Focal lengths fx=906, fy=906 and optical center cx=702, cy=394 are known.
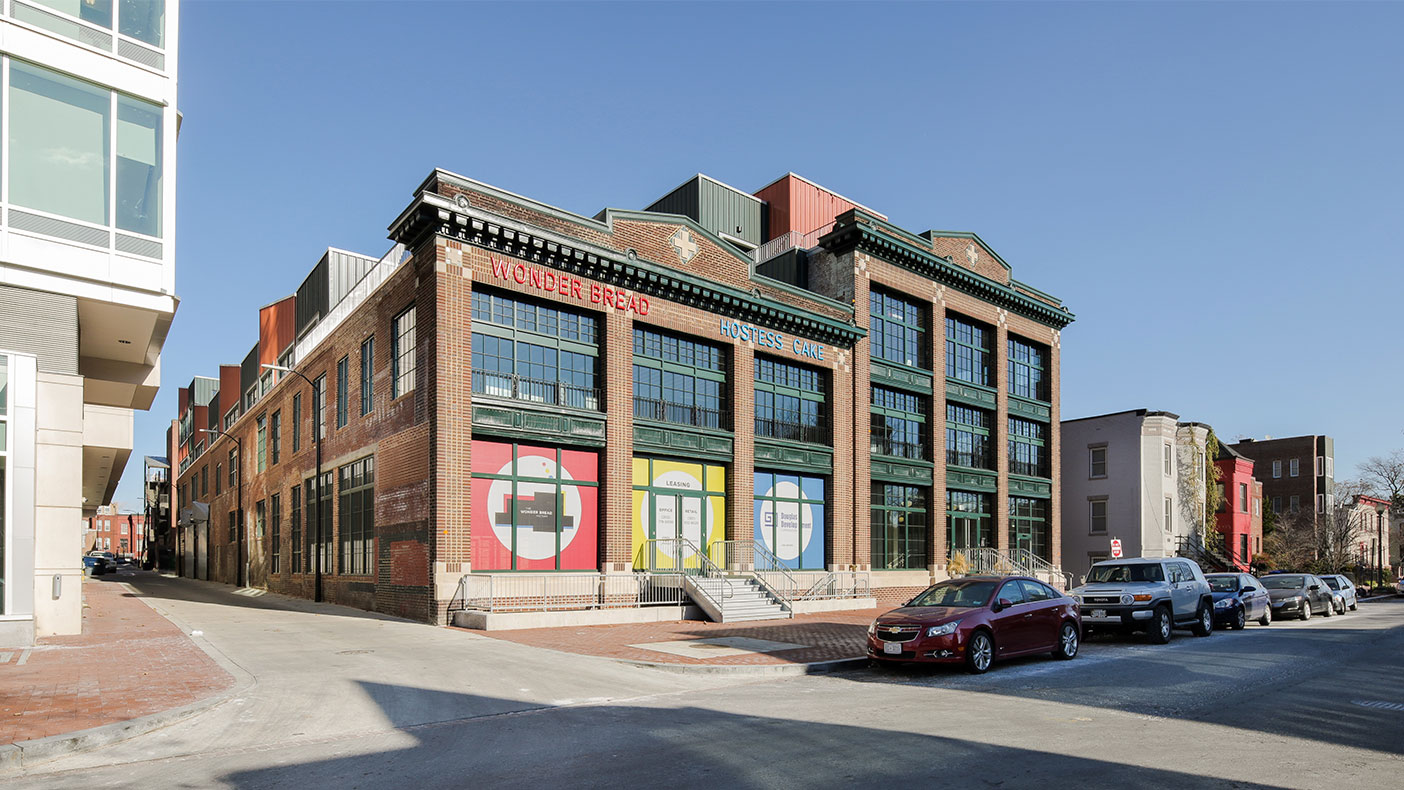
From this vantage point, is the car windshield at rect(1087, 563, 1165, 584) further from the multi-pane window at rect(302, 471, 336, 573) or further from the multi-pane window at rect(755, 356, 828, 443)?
the multi-pane window at rect(302, 471, 336, 573)

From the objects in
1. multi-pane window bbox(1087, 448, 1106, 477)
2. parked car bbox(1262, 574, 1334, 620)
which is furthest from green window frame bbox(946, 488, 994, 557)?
multi-pane window bbox(1087, 448, 1106, 477)

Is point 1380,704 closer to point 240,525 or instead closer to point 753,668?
point 753,668

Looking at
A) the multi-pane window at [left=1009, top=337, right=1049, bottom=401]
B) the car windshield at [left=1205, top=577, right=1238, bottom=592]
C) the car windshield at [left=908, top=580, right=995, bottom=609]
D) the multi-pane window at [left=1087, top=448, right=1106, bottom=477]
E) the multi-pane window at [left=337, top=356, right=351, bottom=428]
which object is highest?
the multi-pane window at [left=1009, top=337, right=1049, bottom=401]

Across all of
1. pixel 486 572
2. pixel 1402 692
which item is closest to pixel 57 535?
pixel 486 572

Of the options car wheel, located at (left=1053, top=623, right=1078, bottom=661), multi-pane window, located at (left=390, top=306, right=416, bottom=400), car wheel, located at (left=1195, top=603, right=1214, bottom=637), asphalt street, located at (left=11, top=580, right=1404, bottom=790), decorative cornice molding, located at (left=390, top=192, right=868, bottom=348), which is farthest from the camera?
multi-pane window, located at (left=390, top=306, right=416, bottom=400)

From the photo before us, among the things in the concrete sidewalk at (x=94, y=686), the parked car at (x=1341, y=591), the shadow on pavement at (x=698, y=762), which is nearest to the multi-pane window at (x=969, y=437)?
the parked car at (x=1341, y=591)

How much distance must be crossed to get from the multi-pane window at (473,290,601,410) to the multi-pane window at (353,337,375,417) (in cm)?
556

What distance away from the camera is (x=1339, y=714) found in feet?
34.7

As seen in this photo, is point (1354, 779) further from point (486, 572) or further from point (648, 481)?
point (648, 481)

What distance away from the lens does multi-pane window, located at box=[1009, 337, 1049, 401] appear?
40.4 meters

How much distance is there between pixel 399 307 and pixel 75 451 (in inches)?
348

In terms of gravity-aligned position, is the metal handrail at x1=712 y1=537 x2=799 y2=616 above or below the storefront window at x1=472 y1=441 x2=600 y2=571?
below

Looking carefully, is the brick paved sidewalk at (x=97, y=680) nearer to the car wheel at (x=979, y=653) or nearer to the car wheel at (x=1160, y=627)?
the car wheel at (x=979, y=653)

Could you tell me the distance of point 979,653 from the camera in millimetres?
14188
